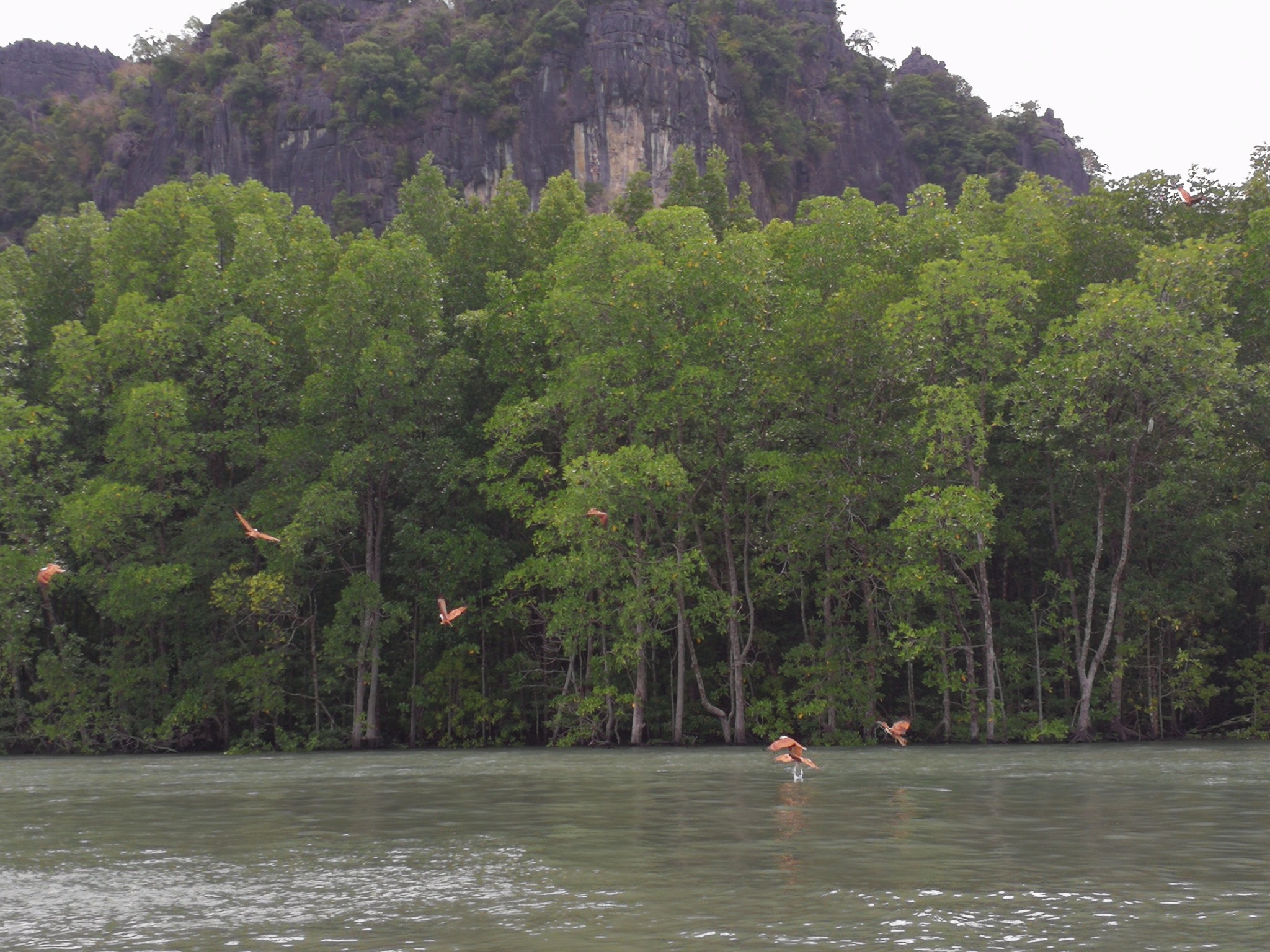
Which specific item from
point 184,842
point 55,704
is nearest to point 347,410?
point 55,704

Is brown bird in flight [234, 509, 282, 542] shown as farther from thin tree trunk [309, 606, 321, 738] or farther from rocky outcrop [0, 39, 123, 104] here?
rocky outcrop [0, 39, 123, 104]

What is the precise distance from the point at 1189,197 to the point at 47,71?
154313mm

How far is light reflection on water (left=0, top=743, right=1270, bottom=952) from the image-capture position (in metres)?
10.2

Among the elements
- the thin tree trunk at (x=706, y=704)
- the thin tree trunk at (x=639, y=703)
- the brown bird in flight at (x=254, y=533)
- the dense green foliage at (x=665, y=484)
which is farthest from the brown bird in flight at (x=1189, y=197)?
the brown bird in flight at (x=254, y=533)

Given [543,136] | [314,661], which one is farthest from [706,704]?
[543,136]

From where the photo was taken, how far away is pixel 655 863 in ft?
45.4

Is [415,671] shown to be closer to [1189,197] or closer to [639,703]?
[639,703]

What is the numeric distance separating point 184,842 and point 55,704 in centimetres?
2969

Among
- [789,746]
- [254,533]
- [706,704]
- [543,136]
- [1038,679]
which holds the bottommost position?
[789,746]

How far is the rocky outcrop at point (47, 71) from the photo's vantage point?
158m

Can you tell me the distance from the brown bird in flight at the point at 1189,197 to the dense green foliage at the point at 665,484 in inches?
16.8

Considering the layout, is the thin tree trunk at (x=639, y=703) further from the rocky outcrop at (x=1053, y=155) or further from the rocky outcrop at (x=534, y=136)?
the rocky outcrop at (x=1053, y=155)

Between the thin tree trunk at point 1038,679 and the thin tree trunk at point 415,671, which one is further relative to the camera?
the thin tree trunk at point 415,671

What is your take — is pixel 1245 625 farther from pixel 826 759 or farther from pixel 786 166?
pixel 786 166
